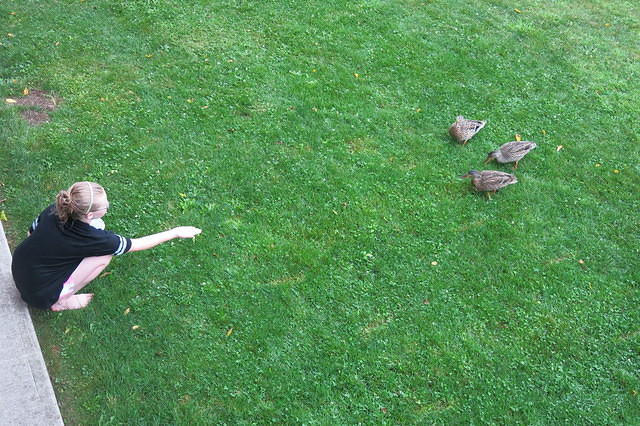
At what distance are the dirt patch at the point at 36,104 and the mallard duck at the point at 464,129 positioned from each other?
5.09 meters

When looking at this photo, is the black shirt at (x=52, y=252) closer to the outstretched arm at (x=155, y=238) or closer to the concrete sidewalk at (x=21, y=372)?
the outstretched arm at (x=155, y=238)

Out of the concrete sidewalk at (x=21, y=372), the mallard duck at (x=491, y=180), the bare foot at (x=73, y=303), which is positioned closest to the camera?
the concrete sidewalk at (x=21, y=372)

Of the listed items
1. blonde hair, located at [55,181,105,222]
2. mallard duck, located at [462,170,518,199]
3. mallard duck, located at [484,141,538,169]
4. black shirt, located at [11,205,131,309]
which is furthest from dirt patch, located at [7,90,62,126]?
mallard duck, located at [484,141,538,169]

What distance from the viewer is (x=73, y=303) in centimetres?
508

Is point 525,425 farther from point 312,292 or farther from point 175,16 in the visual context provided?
point 175,16

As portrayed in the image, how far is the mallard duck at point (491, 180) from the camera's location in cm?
656

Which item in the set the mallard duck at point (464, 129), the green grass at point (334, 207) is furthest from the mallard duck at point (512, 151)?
the mallard duck at point (464, 129)

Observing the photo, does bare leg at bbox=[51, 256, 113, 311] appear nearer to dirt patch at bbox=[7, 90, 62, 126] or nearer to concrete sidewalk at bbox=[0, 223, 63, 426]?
concrete sidewalk at bbox=[0, 223, 63, 426]

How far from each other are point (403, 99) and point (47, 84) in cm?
482

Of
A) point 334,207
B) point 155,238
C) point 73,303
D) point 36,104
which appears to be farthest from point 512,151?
point 36,104

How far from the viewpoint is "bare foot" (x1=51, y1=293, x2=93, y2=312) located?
16.5ft

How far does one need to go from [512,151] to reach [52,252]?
5190 mm

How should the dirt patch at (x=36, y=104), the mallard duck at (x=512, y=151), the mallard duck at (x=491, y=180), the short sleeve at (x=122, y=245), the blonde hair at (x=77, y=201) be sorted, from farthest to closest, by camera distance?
the dirt patch at (x=36, y=104) < the mallard duck at (x=512, y=151) < the mallard duck at (x=491, y=180) < the short sleeve at (x=122, y=245) < the blonde hair at (x=77, y=201)

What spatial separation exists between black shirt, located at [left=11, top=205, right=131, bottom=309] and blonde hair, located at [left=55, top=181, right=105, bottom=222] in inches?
4.1
